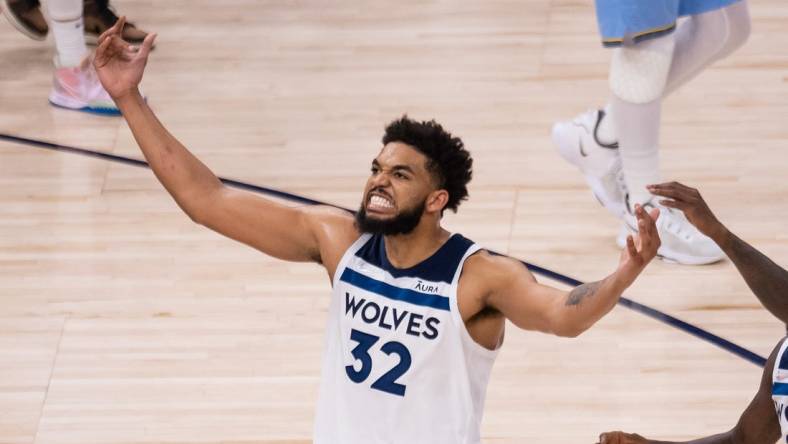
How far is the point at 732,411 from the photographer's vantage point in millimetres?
4605

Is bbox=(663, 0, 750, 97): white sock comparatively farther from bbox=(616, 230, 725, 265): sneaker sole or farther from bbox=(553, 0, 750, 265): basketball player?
bbox=(616, 230, 725, 265): sneaker sole

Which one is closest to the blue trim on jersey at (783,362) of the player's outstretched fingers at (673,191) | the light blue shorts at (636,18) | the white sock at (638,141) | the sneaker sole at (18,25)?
the player's outstretched fingers at (673,191)

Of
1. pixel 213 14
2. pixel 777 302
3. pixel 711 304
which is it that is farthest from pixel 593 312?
pixel 213 14

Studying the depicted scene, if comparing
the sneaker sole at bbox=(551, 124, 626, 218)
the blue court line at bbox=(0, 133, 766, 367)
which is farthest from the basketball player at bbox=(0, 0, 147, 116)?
the sneaker sole at bbox=(551, 124, 626, 218)

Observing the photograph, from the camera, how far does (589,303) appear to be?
10.5 ft

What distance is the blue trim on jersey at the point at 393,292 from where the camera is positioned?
3.48 metres

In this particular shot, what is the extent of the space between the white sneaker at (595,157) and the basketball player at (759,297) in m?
1.80

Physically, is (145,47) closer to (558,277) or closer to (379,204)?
(379,204)

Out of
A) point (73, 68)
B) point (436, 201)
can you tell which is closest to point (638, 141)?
point (436, 201)

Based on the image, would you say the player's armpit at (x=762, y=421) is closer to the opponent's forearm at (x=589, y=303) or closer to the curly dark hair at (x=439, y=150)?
the opponent's forearm at (x=589, y=303)

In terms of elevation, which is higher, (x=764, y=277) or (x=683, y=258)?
(x=764, y=277)

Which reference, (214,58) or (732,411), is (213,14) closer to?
(214,58)

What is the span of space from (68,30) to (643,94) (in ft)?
8.96

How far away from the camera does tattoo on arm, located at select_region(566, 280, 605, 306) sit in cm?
321
